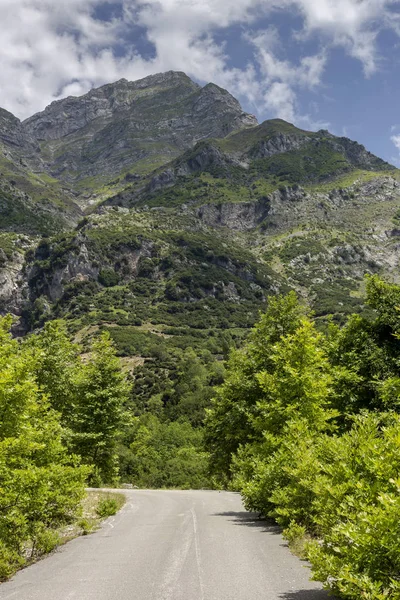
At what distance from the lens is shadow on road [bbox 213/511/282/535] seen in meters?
15.5

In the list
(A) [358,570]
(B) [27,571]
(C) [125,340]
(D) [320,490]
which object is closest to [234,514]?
(B) [27,571]

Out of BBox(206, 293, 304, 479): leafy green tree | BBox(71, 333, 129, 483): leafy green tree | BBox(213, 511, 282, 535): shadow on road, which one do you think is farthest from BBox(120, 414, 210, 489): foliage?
BBox(213, 511, 282, 535): shadow on road

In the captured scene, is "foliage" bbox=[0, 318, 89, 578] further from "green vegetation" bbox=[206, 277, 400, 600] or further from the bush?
"green vegetation" bbox=[206, 277, 400, 600]

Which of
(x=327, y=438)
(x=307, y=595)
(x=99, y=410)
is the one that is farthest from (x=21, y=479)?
(x=99, y=410)

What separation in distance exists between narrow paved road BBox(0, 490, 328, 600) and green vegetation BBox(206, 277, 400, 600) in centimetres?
102

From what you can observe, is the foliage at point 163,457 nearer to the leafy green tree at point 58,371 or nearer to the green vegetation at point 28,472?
the leafy green tree at point 58,371

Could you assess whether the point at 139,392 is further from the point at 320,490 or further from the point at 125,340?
the point at 320,490

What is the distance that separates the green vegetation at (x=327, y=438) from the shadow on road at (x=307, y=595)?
0.30 m

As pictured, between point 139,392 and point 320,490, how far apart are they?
119 metres

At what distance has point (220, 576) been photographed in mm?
9133

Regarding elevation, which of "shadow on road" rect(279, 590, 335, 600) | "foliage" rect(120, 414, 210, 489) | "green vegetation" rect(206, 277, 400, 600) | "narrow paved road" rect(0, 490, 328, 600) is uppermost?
"green vegetation" rect(206, 277, 400, 600)

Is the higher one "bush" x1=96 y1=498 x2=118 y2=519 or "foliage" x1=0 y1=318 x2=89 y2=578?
"foliage" x1=0 y1=318 x2=89 y2=578

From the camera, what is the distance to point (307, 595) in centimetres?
776

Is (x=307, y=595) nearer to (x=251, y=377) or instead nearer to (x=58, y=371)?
(x=251, y=377)
